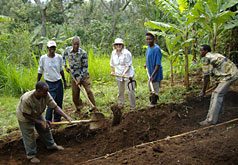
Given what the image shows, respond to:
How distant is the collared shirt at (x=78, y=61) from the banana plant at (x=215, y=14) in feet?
9.05

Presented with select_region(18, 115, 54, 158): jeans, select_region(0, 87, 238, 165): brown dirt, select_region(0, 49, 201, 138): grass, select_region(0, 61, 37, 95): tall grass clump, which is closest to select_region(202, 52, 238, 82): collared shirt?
select_region(0, 87, 238, 165): brown dirt

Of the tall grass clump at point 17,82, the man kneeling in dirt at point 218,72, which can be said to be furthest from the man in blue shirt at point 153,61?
the tall grass clump at point 17,82

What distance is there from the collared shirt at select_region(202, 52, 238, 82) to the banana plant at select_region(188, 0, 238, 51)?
4.30 feet

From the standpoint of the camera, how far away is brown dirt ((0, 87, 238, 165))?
3.55 m

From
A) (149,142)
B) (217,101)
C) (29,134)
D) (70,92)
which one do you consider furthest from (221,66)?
(70,92)

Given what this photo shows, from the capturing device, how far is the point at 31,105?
3680mm

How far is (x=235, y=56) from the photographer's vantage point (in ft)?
22.1

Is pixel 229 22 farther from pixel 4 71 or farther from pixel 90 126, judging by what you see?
pixel 4 71

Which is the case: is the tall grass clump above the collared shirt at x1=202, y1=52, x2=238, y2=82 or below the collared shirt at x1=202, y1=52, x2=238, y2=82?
below

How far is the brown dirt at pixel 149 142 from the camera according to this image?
3.55m

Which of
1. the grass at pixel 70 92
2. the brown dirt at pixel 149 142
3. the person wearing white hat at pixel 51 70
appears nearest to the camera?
the brown dirt at pixel 149 142

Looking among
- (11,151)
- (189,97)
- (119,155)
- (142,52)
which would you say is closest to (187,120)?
(189,97)

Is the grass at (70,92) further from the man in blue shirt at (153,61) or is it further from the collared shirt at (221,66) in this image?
the collared shirt at (221,66)

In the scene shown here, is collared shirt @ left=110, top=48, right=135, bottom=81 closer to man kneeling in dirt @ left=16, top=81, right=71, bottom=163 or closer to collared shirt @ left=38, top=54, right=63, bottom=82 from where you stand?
collared shirt @ left=38, top=54, right=63, bottom=82
